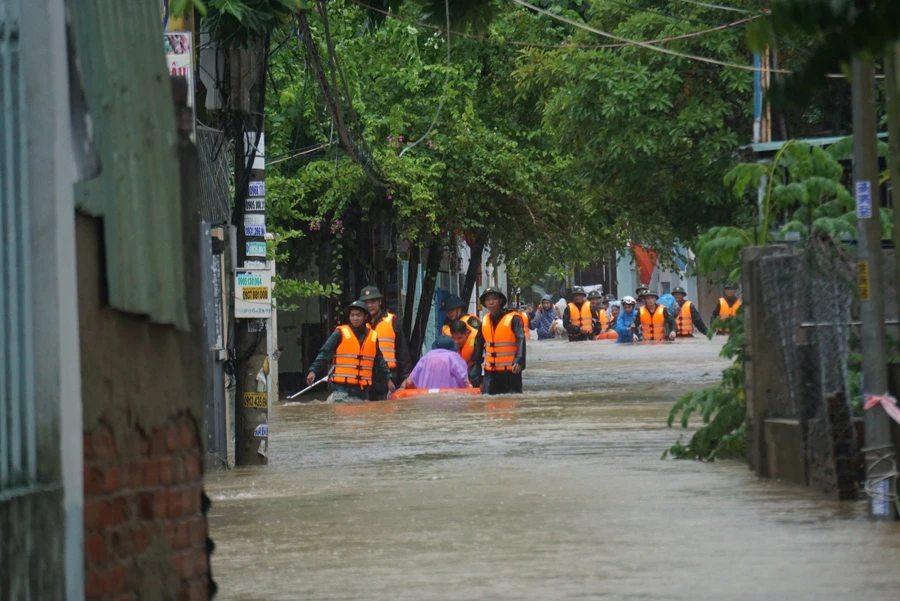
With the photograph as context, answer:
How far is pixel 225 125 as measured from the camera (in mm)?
14086

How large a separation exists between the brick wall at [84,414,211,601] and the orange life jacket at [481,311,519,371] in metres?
16.6

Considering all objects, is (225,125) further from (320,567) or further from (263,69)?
(320,567)

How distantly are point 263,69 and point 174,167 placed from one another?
28.3ft

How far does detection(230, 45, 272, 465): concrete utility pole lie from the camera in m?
13.9

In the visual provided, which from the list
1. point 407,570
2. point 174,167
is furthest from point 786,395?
point 174,167

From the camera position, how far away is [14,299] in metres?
4.83

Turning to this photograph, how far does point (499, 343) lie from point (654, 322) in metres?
24.5

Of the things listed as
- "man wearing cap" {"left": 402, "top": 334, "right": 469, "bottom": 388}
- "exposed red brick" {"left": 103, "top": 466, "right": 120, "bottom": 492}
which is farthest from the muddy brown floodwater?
"man wearing cap" {"left": 402, "top": 334, "right": 469, "bottom": 388}

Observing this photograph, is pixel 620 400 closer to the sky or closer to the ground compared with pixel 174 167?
closer to the ground

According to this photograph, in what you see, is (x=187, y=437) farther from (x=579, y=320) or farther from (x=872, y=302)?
(x=579, y=320)

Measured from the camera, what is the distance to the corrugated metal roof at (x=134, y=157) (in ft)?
17.2

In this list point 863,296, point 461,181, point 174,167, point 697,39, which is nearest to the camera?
point 174,167

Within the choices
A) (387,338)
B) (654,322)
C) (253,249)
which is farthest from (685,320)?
(253,249)

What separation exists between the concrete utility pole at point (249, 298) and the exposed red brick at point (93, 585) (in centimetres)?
868
